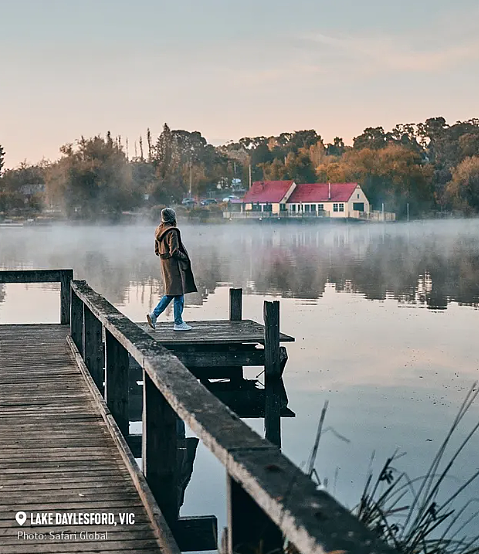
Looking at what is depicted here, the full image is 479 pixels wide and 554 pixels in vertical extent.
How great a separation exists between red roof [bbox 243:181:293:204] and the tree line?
6954 mm

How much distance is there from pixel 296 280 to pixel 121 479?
27.6 meters

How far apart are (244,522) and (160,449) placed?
1.92m

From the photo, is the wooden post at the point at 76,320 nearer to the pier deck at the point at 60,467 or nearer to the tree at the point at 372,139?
the pier deck at the point at 60,467

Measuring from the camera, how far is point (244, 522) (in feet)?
9.34

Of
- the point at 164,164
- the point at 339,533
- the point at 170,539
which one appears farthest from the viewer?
the point at 164,164

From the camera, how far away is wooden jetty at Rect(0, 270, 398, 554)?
95.0 inches

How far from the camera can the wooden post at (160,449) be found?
4.65 meters

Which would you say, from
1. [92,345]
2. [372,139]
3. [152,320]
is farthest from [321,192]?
[92,345]

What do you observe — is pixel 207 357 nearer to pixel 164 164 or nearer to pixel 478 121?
pixel 164 164

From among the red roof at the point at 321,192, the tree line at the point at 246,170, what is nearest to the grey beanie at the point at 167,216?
the tree line at the point at 246,170

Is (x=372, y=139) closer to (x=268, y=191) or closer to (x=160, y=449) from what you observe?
(x=268, y=191)

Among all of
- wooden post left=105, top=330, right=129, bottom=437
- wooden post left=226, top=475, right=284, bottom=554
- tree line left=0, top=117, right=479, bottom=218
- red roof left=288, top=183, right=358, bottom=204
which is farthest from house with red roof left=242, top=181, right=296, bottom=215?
wooden post left=226, top=475, right=284, bottom=554

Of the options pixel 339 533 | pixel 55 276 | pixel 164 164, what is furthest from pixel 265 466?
pixel 164 164

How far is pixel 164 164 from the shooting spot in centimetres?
11362
